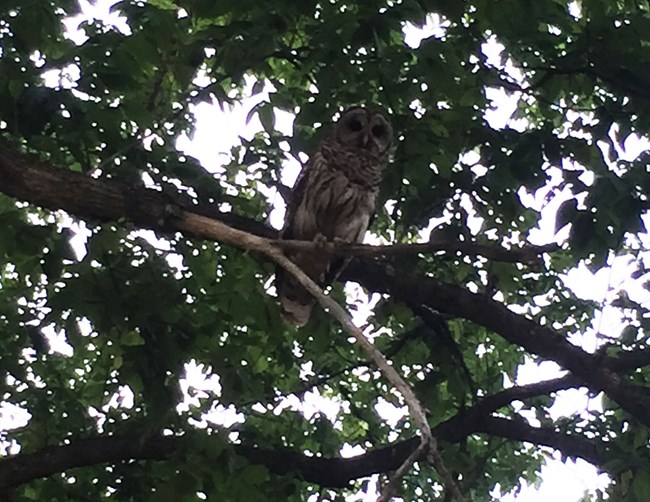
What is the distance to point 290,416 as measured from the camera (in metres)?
4.62

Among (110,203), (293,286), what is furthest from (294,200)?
(110,203)

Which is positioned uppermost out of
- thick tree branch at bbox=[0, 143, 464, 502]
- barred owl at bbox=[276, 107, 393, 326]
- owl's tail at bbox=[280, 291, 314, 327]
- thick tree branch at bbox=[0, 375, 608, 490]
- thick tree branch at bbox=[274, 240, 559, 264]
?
barred owl at bbox=[276, 107, 393, 326]

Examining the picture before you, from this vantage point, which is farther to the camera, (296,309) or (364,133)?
(364,133)

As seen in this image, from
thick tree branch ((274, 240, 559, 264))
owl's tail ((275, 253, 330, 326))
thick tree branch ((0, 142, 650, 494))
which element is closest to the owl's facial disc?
owl's tail ((275, 253, 330, 326))

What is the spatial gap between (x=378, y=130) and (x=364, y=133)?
0.08 metres

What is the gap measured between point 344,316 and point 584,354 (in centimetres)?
176

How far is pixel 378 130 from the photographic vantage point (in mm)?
4438

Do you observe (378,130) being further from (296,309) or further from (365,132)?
(296,309)

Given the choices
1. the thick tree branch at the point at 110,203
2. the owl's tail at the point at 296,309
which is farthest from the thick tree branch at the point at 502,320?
the thick tree branch at the point at 110,203

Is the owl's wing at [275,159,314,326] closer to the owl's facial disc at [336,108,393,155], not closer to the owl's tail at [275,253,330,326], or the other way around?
the owl's tail at [275,253,330,326]

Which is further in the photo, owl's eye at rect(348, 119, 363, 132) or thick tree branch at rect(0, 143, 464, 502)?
owl's eye at rect(348, 119, 363, 132)

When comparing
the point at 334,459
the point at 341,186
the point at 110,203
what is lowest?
the point at 334,459

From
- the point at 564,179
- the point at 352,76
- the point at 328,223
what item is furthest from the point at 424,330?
the point at 352,76

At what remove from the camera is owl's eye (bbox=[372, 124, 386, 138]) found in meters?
4.41
